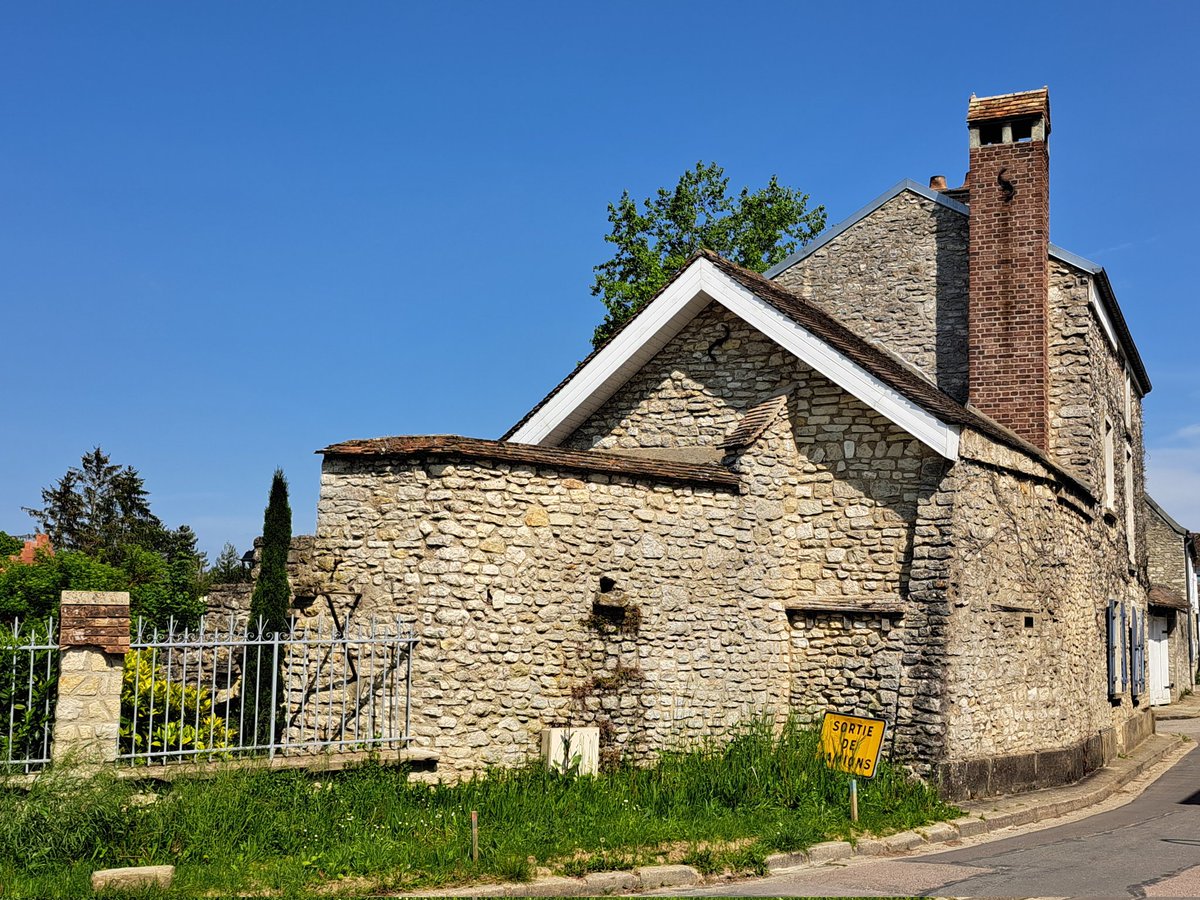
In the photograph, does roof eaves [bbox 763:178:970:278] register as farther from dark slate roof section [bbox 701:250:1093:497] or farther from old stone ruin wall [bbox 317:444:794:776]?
old stone ruin wall [bbox 317:444:794:776]

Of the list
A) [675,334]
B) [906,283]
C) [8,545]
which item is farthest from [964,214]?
[8,545]

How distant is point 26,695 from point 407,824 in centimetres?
352

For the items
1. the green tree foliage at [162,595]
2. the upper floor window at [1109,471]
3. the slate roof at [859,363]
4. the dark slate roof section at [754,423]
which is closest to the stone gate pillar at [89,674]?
the slate roof at [859,363]

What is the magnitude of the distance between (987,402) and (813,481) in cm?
423

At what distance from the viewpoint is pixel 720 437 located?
46.1 feet

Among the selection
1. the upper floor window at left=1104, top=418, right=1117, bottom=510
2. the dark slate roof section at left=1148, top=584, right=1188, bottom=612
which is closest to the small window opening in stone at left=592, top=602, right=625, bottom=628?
the upper floor window at left=1104, top=418, right=1117, bottom=510

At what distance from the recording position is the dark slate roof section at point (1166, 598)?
95.1 feet

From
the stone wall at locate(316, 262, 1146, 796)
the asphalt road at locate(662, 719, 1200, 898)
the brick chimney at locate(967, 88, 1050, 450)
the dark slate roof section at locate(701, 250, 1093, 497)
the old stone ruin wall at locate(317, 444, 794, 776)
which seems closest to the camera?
the asphalt road at locate(662, 719, 1200, 898)

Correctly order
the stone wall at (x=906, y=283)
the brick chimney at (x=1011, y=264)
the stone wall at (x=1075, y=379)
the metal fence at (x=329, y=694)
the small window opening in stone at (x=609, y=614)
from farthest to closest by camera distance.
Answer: the stone wall at (x=906, y=283) → the stone wall at (x=1075, y=379) → the brick chimney at (x=1011, y=264) → the small window opening in stone at (x=609, y=614) → the metal fence at (x=329, y=694)

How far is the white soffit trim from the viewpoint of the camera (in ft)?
40.6

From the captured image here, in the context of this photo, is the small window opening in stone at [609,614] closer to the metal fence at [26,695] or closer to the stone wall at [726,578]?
the stone wall at [726,578]

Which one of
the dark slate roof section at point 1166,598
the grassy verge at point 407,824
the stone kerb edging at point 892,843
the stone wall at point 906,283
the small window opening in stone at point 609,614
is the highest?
the stone wall at point 906,283

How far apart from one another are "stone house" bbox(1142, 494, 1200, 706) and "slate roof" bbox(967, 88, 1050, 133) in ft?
55.6

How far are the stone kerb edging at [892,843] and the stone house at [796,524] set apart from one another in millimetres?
407
